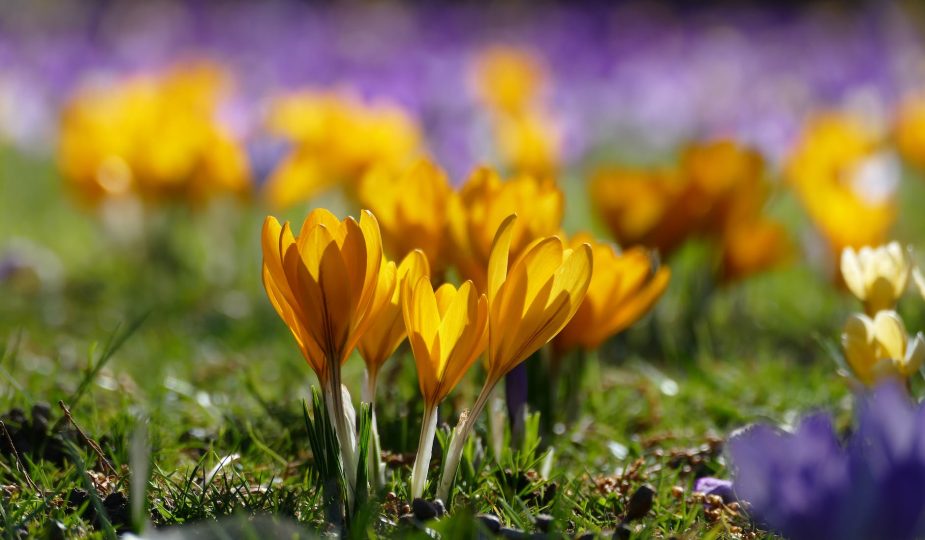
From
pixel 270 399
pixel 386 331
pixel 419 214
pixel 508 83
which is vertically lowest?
pixel 270 399

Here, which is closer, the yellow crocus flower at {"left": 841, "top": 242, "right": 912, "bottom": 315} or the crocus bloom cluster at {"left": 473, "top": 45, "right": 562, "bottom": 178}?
the yellow crocus flower at {"left": 841, "top": 242, "right": 912, "bottom": 315}

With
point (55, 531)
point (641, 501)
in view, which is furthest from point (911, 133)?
point (55, 531)

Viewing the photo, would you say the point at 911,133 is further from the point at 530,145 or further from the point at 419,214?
the point at 419,214

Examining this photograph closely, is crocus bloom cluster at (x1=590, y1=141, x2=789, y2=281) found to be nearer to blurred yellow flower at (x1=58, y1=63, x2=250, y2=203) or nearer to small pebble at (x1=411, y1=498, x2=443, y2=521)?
small pebble at (x1=411, y1=498, x2=443, y2=521)

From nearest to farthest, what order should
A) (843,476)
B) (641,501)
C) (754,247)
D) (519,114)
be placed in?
(843,476) < (641,501) < (754,247) < (519,114)

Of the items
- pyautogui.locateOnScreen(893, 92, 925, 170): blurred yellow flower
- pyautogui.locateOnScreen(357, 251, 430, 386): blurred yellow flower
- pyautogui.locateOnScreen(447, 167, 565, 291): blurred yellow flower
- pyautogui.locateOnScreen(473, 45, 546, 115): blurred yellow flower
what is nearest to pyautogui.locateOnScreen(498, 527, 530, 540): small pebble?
pyautogui.locateOnScreen(357, 251, 430, 386): blurred yellow flower

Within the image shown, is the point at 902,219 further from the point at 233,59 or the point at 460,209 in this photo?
the point at 233,59

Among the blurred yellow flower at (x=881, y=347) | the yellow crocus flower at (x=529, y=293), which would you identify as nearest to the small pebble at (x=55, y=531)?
the yellow crocus flower at (x=529, y=293)

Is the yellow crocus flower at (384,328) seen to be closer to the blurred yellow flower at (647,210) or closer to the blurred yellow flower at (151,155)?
the blurred yellow flower at (647,210)
